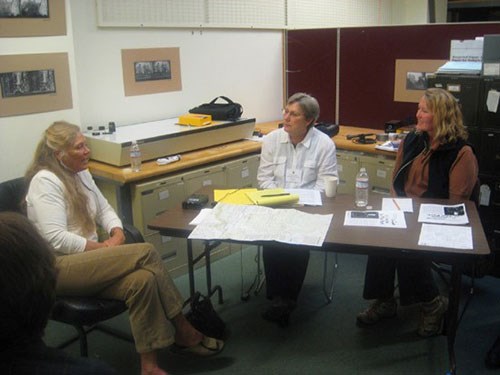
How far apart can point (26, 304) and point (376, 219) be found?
162cm

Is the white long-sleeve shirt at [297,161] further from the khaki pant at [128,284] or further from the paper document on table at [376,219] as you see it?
the khaki pant at [128,284]

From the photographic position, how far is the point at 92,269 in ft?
7.34

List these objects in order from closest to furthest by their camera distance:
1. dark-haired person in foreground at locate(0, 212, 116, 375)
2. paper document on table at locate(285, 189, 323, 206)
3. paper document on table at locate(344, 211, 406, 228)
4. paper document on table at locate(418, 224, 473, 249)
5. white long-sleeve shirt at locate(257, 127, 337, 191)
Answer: dark-haired person in foreground at locate(0, 212, 116, 375) → paper document on table at locate(418, 224, 473, 249) → paper document on table at locate(344, 211, 406, 228) → paper document on table at locate(285, 189, 323, 206) → white long-sleeve shirt at locate(257, 127, 337, 191)

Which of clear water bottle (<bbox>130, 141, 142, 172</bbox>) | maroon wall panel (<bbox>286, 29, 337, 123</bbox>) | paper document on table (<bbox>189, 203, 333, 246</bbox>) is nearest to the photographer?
paper document on table (<bbox>189, 203, 333, 246</bbox>)

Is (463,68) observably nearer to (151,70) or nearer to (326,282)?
(326,282)

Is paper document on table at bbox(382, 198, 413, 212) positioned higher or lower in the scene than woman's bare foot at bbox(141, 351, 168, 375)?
higher

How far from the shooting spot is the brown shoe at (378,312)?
2.79m

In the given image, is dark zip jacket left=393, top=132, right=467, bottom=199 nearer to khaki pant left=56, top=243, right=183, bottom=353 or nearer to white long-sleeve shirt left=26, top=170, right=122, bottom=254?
khaki pant left=56, top=243, right=183, bottom=353

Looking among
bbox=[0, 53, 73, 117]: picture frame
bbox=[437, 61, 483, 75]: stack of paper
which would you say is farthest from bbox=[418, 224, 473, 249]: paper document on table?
bbox=[0, 53, 73, 117]: picture frame

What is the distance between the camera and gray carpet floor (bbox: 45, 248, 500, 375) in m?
2.48

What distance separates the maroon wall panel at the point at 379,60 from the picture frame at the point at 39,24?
2.17 m

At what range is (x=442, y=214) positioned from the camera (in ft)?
7.76

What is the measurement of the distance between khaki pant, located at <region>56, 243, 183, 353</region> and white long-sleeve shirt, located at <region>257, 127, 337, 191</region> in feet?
3.20

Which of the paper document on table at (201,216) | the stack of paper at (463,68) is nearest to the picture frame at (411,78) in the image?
the stack of paper at (463,68)
